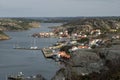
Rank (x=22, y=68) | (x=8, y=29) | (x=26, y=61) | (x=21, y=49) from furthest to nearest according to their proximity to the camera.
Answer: (x=8, y=29) → (x=21, y=49) → (x=26, y=61) → (x=22, y=68)

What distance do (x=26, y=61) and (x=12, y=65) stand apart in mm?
2625

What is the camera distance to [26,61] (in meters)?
32.2

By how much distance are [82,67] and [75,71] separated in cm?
123

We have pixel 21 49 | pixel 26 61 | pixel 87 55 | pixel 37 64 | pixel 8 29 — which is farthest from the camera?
pixel 8 29

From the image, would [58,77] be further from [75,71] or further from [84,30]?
[84,30]

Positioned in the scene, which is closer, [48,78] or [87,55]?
[87,55]

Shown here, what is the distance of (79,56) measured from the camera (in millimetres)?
20516

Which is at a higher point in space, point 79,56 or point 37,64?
point 79,56

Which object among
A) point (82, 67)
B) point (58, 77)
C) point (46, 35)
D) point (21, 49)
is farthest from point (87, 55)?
point (46, 35)

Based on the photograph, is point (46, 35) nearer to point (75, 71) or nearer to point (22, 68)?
point (22, 68)

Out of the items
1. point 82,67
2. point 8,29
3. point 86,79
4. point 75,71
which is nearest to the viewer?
point 86,79

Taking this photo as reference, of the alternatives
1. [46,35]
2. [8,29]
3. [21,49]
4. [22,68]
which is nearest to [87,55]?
[22,68]

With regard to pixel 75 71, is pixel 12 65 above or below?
below

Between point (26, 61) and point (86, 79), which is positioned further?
point (26, 61)
